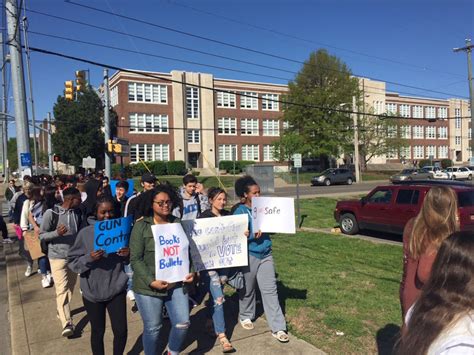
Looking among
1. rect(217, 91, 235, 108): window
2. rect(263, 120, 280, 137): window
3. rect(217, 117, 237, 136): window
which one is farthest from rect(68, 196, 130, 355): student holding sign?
rect(263, 120, 280, 137): window

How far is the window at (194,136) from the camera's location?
55656 mm

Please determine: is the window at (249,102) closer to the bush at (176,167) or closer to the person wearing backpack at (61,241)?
the bush at (176,167)

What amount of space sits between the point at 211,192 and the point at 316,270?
147 inches

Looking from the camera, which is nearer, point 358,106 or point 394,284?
point 394,284

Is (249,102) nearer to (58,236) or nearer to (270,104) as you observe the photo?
(270,104)

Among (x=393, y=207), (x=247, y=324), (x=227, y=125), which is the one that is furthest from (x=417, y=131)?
(x=247, y=324)

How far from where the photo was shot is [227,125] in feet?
193

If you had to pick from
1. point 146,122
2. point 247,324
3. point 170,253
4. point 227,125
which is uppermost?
point 146,122

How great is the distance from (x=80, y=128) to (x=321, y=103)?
96.0ft

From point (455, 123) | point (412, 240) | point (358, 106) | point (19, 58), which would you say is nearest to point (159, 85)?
point (358, 106)

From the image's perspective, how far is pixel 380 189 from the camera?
40.5 ft

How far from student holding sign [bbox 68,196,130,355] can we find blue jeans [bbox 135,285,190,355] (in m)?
0.29

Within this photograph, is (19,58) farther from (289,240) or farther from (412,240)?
(412,240)

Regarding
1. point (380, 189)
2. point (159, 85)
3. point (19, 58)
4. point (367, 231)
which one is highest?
point (159, 85)
